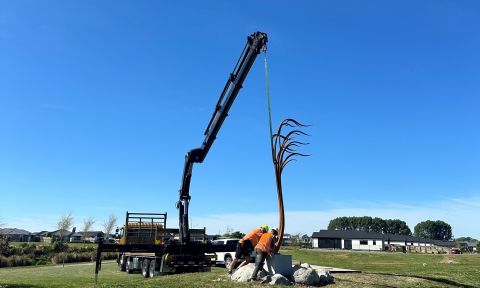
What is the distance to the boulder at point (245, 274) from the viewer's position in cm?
1521

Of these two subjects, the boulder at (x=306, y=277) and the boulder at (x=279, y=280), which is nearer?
the boulder at (x=279, y=280)

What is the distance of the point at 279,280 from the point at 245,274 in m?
1.38

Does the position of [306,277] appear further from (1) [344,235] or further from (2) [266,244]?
(1) [344,235]

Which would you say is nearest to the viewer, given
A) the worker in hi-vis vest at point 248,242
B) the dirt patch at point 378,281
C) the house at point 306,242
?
the dirt patch at point 378,281

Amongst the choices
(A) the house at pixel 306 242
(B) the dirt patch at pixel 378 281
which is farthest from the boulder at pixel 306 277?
(A) the house at pixel 306 242

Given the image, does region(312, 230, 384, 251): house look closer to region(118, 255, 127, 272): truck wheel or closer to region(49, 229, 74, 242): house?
region(49, 229, 74, 242): house

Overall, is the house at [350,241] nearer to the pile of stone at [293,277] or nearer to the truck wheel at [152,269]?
the truck wheel at [152,269]

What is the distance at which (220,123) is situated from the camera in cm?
2334

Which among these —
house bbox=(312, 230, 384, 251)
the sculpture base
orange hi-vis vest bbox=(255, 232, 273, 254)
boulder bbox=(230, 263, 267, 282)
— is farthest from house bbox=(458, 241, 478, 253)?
orange hi-vis vest bbox=(255, 232, 273, 254)

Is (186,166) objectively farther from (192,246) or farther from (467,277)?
(467,277)

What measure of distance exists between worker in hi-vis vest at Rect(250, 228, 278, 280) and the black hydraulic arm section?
865cm

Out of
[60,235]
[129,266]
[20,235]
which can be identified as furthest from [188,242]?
[20,235]

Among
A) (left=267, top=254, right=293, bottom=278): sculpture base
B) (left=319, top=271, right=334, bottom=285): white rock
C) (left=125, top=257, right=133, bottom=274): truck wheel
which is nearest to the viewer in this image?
(left=319, top=271, right=334, bottom=285): white rock

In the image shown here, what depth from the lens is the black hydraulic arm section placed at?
2038cm
